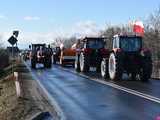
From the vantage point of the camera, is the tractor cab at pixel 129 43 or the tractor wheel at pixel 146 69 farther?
the tractor cab at pixel 129 43

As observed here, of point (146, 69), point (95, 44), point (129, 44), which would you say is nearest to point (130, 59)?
point (129, 44)

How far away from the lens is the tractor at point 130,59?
96.3 ft

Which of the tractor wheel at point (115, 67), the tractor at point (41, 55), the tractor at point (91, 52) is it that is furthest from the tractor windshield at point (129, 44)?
the tractor at point (41, 55)

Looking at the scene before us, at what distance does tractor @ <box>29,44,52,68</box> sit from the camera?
5407cm

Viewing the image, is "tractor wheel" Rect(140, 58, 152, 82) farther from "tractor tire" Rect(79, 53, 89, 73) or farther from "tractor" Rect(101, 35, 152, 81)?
"tractor tire" Rect(79, 53, 89, 73)

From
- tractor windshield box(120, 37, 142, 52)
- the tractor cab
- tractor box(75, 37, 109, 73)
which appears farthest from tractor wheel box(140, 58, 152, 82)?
tractor box(75, 37, 109, 73)

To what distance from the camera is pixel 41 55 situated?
180 feet

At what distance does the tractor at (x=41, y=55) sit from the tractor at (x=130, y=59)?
23.4 meters

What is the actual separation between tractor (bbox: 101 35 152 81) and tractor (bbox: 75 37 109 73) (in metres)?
7.52

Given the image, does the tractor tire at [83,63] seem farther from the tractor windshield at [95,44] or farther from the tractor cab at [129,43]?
the tractor cab at [129,43]

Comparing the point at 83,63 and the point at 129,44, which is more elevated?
the point at 129,44

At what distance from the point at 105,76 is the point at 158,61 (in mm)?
14808

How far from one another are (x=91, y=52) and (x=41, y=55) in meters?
16.1

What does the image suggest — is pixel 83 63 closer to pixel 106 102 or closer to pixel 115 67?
pixel 115 67
